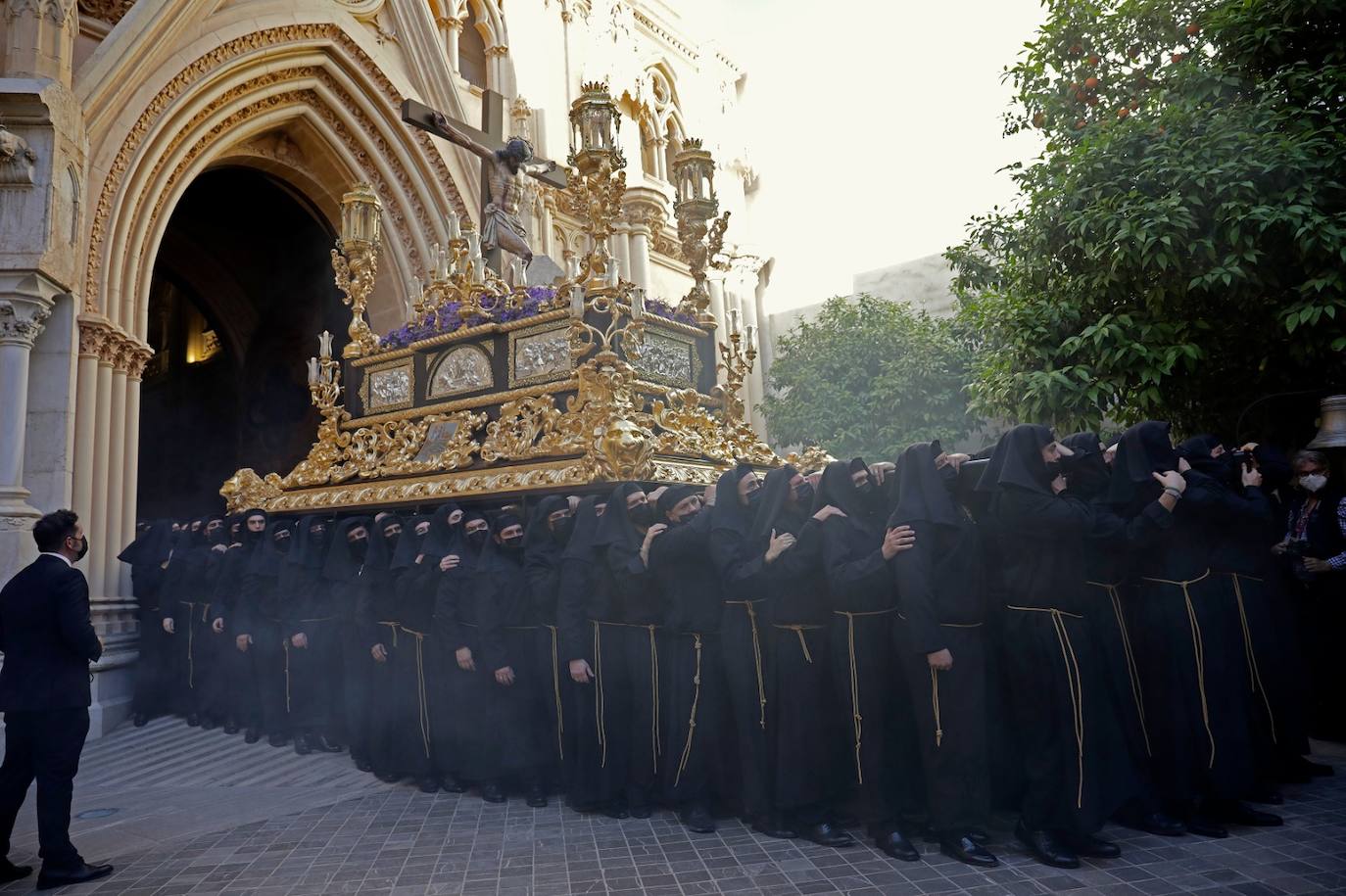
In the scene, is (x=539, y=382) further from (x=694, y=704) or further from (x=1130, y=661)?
(x=1130, y=661)

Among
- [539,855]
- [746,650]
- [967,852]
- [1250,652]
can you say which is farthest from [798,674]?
[1250,652]

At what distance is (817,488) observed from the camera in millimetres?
A: 4926

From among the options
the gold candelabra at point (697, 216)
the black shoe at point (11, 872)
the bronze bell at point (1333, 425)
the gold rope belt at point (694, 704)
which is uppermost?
the gold candelabra at point (697, 216)

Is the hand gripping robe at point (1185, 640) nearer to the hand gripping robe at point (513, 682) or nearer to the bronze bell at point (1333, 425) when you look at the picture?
the bronze bell at point (1333, 425)

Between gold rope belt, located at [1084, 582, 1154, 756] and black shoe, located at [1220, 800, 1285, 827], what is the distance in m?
0.43

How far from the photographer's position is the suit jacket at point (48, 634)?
4613mm

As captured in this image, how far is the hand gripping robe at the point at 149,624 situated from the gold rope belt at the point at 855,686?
7.99 metres

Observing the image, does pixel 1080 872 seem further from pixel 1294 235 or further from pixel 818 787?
pixel 1294 235

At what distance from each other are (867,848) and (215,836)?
3839 mm

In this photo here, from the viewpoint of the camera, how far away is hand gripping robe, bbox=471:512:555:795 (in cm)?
591

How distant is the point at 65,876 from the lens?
4.47 m

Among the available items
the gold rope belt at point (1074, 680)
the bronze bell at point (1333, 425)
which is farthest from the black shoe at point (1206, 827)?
the bronze bell at point (1333, 425)

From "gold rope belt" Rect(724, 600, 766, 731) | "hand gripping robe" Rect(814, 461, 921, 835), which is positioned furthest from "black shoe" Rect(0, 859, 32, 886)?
"hand gripping robe" Rect(814, 461, 921, 835)

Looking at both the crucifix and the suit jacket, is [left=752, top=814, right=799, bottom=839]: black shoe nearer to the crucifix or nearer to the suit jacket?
the suit jacket
